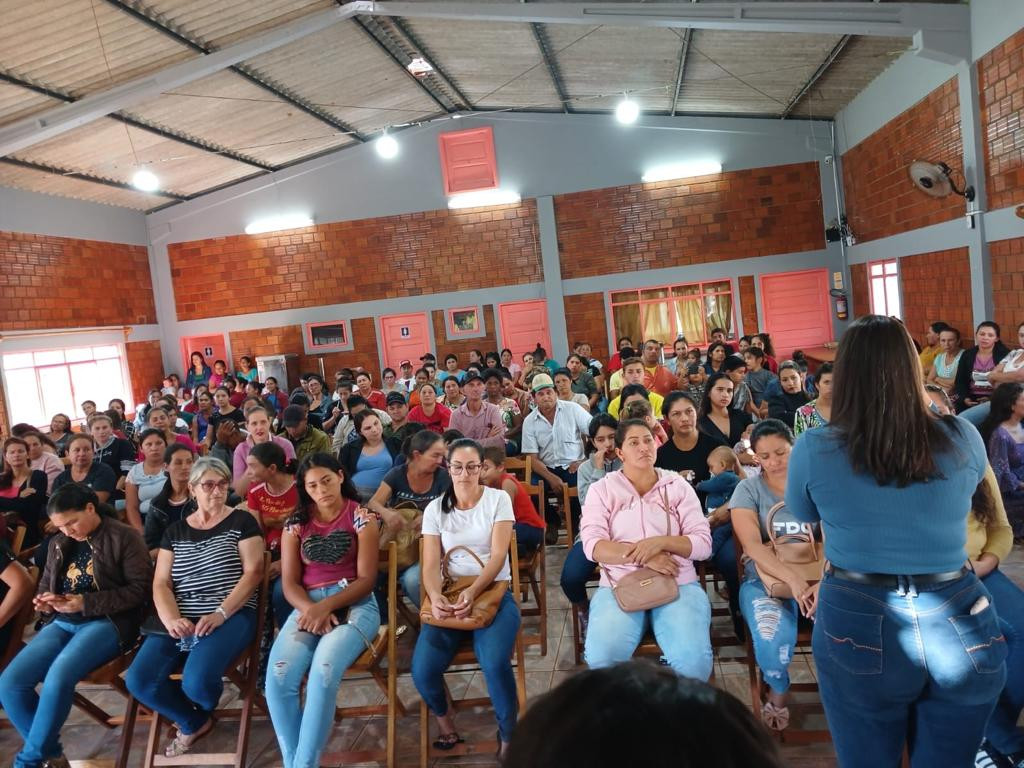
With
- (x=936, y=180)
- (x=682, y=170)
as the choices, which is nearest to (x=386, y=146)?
(x=682, y=170)

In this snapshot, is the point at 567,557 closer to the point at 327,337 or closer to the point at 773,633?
the point at 773,633

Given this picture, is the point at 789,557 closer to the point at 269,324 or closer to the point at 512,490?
the point at 512,490

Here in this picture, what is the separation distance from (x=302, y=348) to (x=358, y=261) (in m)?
1.96

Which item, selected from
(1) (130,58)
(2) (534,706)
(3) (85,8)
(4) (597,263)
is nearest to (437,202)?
(4) (597,263)

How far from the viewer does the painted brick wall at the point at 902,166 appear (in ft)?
26.7

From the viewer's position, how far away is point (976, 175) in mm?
7625

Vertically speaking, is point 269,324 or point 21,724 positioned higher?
point 269,324

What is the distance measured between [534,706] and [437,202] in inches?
525

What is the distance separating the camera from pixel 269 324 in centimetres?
1394

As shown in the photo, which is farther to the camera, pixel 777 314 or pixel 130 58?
pixel 777 314

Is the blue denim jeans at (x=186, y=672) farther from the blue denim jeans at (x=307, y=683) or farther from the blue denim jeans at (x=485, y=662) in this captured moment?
the blue denim jeans at (x=485, y=662)

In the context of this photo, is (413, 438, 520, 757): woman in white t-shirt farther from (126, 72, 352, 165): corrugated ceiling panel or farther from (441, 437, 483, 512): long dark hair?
(126, 72, 352, 165): corrugated ceiling panel

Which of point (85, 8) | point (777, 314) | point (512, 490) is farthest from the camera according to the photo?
point (777, 314)

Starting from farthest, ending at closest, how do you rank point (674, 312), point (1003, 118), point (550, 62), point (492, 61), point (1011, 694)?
point (674, 312), point (492, 61), point (550, 62), point (1003, 118), point (1011, 694)
